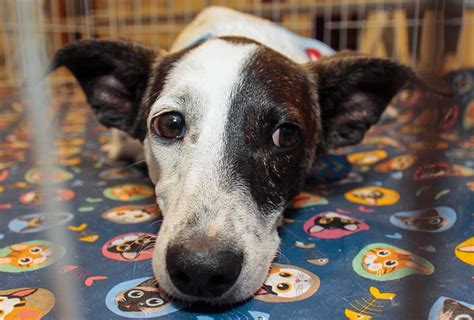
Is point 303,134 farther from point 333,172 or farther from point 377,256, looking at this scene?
point 333,172

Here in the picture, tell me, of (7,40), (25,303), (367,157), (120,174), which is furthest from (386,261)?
(7,40)

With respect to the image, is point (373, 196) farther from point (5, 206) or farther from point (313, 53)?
point (5, 206)

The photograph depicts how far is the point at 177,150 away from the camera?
52.1 inches

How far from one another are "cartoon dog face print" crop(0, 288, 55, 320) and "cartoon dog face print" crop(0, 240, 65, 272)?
0.12 m

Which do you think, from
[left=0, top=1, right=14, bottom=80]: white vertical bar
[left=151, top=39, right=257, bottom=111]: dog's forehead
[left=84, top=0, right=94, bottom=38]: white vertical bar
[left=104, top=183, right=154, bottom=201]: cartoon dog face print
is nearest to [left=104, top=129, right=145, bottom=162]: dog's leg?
[left=104, top=183, right=154, bottom=201]: cartoon dog face print

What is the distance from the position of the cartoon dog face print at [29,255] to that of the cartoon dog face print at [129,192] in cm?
41

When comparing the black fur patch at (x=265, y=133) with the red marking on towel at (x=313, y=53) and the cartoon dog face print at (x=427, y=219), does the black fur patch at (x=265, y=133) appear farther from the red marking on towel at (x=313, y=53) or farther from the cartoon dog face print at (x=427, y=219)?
the red marking on towel at (x=313, y=53)

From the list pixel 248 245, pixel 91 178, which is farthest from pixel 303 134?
pixel 91 178

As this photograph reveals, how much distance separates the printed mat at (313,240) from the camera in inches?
41.0

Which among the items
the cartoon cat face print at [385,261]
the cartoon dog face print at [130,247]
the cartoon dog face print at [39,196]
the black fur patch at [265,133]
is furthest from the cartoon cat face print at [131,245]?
the cartoon cat face print at [385,261]

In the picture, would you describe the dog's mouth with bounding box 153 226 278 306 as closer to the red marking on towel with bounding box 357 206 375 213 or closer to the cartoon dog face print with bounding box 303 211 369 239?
the cartoon dog face print with bounding box 303 211 369 239

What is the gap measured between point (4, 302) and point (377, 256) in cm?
89

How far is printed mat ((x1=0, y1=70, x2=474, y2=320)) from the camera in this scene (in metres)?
1.04

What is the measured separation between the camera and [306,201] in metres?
1.70
